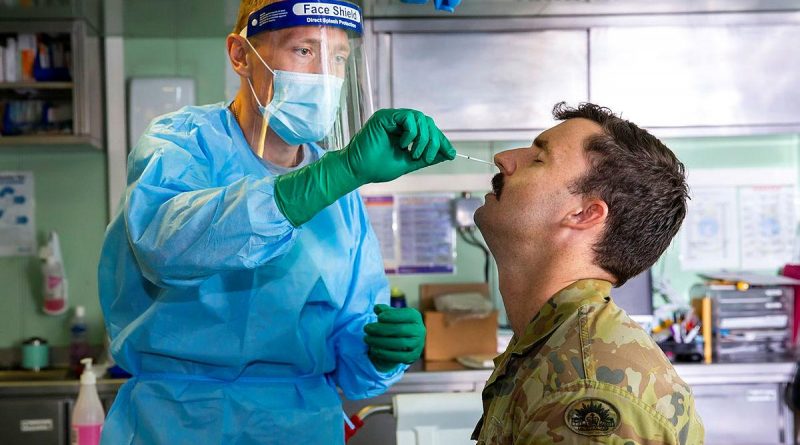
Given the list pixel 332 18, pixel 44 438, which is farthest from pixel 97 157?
pixel 332 18

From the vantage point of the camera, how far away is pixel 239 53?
1.63 m

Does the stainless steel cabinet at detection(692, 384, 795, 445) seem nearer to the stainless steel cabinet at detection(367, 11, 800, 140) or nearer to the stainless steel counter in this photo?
the stainless steel counter

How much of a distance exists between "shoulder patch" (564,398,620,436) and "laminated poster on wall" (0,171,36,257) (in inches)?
126

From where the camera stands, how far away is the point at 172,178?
150cm

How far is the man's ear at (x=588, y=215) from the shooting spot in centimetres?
152

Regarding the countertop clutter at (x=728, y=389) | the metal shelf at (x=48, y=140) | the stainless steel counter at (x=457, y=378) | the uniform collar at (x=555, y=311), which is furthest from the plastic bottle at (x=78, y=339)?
the uniform collar at (x=555, y=311)

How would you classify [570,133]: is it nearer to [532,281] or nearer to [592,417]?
[532,281]

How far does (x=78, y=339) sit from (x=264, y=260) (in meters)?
2.60

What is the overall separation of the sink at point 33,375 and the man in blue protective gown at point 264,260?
1.93 meters

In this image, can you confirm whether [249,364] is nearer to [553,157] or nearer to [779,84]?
[553,157]

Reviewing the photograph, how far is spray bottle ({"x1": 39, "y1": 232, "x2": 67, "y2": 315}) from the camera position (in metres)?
3.70

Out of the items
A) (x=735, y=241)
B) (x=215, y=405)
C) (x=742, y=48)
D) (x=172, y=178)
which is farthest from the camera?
(x=735, y=241)

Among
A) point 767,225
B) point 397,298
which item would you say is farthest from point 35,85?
point 767,225

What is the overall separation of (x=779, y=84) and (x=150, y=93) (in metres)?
2.71
